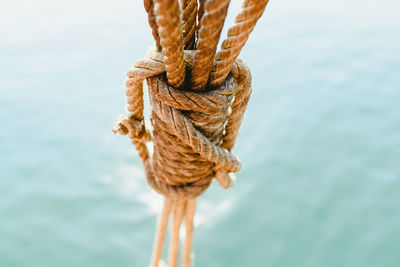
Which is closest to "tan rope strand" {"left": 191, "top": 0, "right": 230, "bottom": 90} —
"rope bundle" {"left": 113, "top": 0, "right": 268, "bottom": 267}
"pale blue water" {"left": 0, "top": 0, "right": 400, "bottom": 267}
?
"rope bundle" {"left": 113, "top": 0, "right": 268, "bottom": 267}

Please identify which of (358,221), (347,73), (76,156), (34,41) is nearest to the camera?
(358,221)

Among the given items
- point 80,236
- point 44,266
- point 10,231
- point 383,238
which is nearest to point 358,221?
point 383,238

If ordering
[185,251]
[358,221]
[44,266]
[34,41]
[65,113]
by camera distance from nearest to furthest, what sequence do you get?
1. [185,251]
2. [44,266]
3. [358,221]
4. [65,113]
5. [34,41]

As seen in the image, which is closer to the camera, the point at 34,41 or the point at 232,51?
the point at 232,51

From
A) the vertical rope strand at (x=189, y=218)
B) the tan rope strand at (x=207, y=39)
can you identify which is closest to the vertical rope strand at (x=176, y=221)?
the vertical rope strand at (x=189, y=218)

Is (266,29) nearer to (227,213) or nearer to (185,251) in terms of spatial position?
(227,213)

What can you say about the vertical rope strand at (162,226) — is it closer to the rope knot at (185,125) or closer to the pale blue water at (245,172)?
the rope knot at (185,125)

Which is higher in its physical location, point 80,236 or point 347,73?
point 347,73

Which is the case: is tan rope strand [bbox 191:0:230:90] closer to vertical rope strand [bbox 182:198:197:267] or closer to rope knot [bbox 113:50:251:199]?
rope knot [bbox 113:50:251:199]

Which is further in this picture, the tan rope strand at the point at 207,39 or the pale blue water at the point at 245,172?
the pale blue water at the point at 245,172
